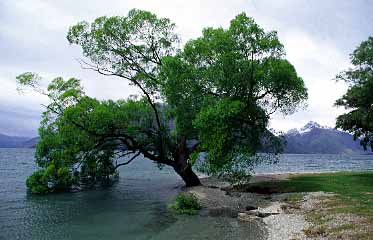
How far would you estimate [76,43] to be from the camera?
43.8 meters

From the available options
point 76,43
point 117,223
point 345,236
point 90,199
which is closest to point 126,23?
point 76,43

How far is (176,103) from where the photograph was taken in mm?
39250

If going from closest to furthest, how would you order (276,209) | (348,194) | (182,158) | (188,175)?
(276,209) → (348,194) → (182,158) → (188,175)

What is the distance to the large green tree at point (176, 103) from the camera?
35969 mm

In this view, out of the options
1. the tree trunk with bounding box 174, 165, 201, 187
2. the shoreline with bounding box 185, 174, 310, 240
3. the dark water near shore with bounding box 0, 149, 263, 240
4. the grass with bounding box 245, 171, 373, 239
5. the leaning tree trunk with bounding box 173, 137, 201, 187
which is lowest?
the dark water near shore with bounding box 0, 149, 263, 240

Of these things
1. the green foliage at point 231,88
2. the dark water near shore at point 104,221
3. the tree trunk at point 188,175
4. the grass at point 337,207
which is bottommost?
the dark water near shore at point 104,221

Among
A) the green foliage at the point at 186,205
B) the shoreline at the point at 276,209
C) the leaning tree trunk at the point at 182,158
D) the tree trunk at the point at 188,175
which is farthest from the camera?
the tree trunk at the point at 188,175

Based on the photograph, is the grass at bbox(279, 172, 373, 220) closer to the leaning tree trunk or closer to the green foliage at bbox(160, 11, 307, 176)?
the green foliage at bbox(160, 11, 307, 176)

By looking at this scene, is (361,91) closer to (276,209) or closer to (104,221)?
(276,209)

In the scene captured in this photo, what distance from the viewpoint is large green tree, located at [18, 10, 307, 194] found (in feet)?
118

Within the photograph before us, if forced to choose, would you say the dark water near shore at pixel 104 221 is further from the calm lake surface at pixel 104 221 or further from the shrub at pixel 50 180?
the shrub at pixel 50 180

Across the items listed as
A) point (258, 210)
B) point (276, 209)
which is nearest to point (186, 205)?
point (258, 210)

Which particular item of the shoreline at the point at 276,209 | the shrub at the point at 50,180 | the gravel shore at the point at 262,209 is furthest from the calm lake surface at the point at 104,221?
the shrub at the point at 50,180

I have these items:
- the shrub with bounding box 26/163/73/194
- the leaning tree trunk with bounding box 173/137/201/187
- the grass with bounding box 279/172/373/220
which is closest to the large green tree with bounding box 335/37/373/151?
the grass with bounding box 279/172/373/220
